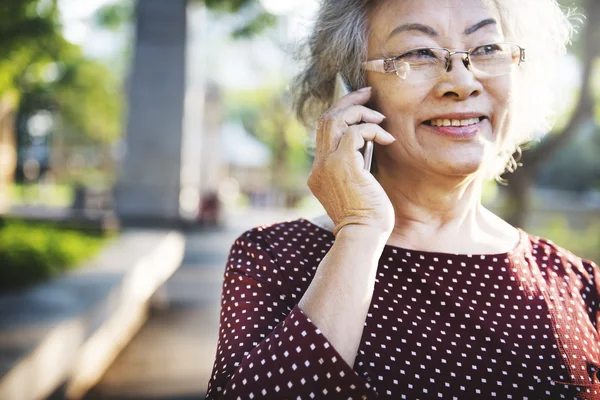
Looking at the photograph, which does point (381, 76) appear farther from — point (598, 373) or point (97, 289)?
point (97, 289)

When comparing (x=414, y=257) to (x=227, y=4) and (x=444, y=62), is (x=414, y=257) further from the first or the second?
(x=227, y=4)

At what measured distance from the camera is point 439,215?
2154 millimetres

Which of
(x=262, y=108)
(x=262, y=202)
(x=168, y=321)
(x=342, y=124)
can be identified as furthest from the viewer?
(x=262, y=108)

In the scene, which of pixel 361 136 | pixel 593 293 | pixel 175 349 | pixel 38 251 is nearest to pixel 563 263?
pixel 593 293

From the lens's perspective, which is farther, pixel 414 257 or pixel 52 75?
pixel 52 75

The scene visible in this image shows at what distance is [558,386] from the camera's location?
1813mm

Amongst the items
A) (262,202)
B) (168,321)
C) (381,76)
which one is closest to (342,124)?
(381,76)

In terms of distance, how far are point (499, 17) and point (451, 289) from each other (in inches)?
36.5

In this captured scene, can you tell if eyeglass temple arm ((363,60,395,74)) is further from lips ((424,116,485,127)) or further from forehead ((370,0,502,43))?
lips ((424,116,485,127))

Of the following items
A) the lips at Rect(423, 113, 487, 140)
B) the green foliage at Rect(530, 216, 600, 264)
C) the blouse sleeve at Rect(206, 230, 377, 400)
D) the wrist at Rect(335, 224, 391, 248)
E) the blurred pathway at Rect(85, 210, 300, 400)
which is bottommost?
the blurred pathway at Rect(85, 210, 300, 400)

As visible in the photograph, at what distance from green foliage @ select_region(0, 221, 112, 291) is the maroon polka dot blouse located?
5366 mm

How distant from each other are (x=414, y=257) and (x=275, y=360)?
26.2 inches

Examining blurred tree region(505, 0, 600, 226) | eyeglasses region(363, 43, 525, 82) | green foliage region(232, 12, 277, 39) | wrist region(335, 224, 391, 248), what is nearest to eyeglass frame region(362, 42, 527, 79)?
eyeglasses region(363, 43, 525, 82)

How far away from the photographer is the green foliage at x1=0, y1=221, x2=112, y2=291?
272 inches
